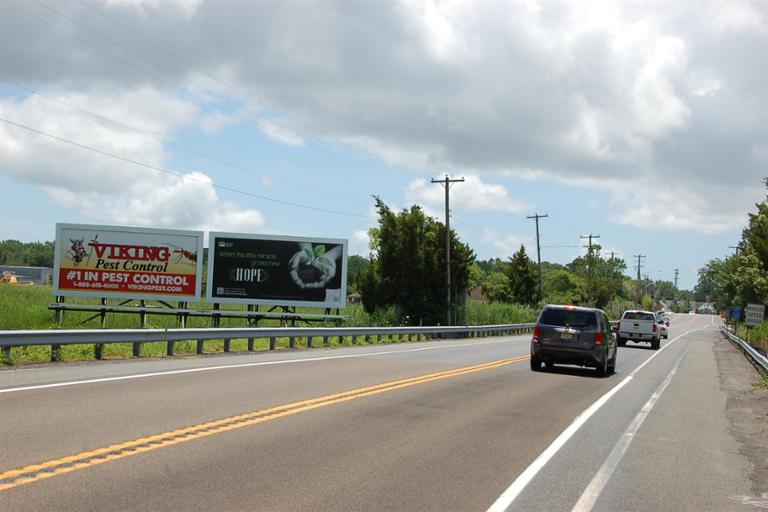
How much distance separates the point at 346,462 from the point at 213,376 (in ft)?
23.3

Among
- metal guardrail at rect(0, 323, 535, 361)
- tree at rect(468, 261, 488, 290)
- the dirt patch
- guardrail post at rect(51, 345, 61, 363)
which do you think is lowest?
the dirt patch

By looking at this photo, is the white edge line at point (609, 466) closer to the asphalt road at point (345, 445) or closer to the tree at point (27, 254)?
the asphalt road at point (345, 445)

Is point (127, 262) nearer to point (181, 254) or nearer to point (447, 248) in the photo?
point (181, 254)

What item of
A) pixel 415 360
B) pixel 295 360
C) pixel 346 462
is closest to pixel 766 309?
pixel 415 360

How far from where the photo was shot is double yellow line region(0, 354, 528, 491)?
633 cm

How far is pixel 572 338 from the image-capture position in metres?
19.3

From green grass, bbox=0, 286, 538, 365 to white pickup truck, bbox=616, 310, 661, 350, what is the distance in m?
11.6

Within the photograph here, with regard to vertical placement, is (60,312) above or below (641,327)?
above

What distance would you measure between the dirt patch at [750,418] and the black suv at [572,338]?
9.76 ft

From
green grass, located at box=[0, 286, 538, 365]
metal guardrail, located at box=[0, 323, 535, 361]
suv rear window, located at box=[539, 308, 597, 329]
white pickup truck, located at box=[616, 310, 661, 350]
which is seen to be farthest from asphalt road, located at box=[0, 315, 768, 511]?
white pickup truck, located at box=[616, 310, 661, 350]

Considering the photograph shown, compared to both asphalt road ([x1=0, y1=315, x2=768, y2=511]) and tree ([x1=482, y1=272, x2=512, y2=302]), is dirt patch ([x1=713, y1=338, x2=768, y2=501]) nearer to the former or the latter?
asphalt road ([x1=0, y1=315, x2=768, y2=511])

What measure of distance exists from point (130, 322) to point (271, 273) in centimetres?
691

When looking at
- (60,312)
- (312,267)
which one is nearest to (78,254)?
(60,312)

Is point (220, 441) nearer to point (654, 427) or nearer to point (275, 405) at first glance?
point (275, 405)
